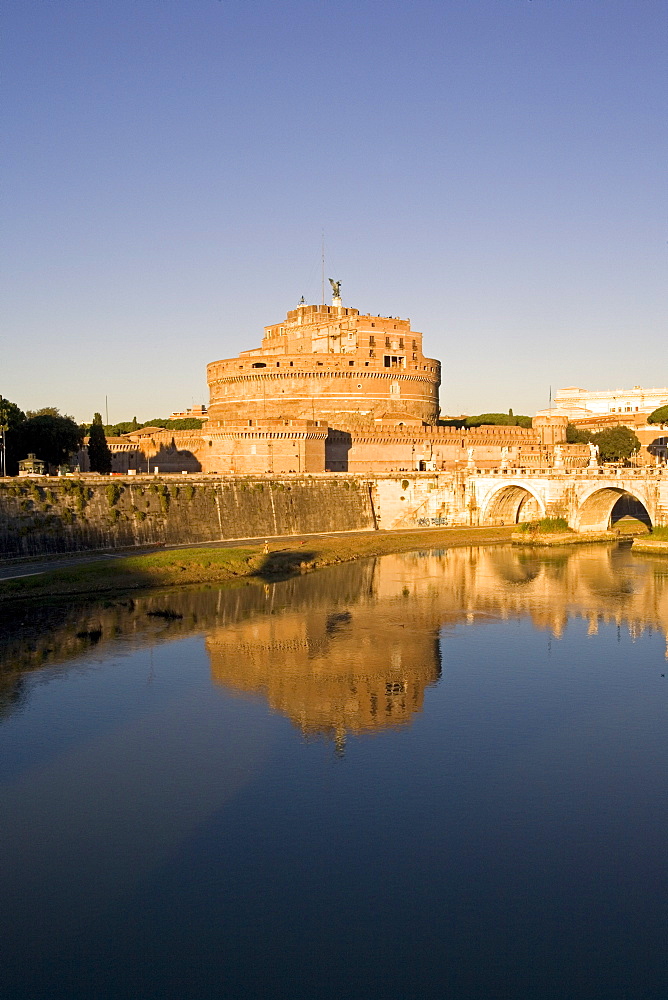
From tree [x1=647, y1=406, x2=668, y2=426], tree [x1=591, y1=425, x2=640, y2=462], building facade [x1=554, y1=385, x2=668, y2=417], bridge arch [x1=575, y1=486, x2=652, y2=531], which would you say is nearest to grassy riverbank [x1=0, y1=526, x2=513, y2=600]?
bridge arch [x1=575, y1=486, x2=652, y2=531]

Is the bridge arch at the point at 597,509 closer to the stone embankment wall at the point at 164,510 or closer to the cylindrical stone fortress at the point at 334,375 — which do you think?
the stone embankment wall at the point at 164,510

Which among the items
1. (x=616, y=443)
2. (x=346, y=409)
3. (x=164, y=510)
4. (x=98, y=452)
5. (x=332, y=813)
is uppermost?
(x=346, y=409)

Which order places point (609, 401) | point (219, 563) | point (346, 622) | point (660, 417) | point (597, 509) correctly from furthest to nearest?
point (609, 401)
point (660, 417)
point (597, 509)
point (219, 563)
point (346, 622)

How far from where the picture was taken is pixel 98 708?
22438 millimetres

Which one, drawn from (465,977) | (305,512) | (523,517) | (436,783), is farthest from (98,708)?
(523,517)

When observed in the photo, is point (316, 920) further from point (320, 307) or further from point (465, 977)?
point (320, 307)

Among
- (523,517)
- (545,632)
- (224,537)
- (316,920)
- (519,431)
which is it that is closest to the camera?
(316,920)

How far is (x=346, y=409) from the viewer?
2936 inches

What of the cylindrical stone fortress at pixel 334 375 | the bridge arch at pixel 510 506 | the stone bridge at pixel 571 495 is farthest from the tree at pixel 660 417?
the bridge arch at pixel 510 506

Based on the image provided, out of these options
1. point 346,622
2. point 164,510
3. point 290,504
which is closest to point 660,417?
point 290,504

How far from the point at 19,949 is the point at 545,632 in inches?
831

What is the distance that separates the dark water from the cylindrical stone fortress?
150 feet

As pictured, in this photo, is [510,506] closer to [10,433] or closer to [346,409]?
[346,409]

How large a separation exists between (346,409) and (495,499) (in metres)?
18.6
